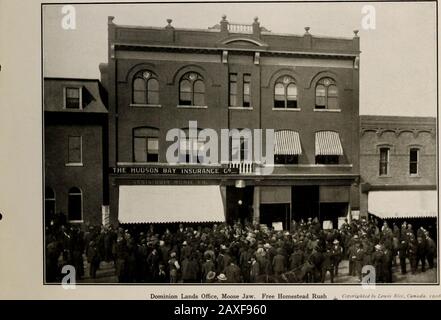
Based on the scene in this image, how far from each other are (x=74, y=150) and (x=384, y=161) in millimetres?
7688

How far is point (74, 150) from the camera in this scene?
32.4 feet

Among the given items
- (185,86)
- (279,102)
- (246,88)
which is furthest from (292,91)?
(185,86)

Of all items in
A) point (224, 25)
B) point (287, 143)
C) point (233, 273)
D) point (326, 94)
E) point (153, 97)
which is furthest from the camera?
point (326, 94)

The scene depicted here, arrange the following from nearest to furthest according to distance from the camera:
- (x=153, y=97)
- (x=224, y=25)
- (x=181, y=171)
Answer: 1. (x=224, y=25)
2. (x=181, y=171)
3. (x=153, y=97)

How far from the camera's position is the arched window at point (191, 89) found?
1021 centimetres

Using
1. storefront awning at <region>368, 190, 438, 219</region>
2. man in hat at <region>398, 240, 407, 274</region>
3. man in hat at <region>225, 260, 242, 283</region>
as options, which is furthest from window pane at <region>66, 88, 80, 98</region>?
man in hat at <region>398, 240, 407, 274</region>

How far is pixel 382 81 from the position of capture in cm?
973

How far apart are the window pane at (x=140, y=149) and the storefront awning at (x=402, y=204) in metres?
5.72

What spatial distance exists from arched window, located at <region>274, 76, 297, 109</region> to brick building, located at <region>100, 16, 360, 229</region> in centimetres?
3

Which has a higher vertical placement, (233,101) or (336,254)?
(233,101)

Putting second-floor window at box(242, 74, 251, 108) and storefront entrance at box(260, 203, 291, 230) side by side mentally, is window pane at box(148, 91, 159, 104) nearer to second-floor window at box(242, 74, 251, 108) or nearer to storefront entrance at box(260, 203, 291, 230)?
second-floor window at box(242, 74, 251, 108)

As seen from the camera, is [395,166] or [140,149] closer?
[140,149]

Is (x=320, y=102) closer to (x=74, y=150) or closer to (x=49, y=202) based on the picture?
(x=74, y=150)
